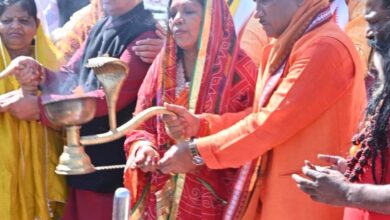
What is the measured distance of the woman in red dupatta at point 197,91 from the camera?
2977mm

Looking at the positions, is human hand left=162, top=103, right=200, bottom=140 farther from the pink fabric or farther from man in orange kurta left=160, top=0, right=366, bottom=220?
the pink fabric

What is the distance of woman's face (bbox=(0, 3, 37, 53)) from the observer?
3521 millimetres

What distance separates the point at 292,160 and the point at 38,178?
1406 mm

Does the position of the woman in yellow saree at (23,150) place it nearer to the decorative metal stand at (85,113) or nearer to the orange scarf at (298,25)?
the decorative metal stand at (85,113)

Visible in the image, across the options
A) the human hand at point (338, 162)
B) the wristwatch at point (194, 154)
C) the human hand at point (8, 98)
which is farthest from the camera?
the human hand at point (8, 98)

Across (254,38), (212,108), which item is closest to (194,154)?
(212,108)

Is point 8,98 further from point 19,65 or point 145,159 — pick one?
point 145,159

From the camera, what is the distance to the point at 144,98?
3148 mm

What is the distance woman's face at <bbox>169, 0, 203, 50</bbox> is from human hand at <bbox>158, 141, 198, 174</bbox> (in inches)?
18.2

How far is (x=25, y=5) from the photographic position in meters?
3.54

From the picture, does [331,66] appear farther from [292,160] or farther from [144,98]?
[144,98]

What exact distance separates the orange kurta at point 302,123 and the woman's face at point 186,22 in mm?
441

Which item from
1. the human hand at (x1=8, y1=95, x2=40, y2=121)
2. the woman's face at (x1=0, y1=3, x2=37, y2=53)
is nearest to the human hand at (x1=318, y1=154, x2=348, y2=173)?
the human hand at (x1=8, y1=95, x2=40, y2=121)

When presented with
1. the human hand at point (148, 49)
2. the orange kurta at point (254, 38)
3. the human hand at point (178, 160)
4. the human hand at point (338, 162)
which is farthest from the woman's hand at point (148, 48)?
the human hand at point (338, 162)
